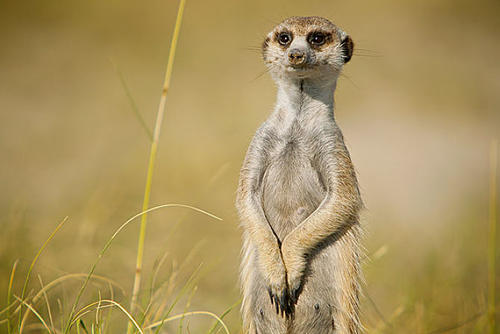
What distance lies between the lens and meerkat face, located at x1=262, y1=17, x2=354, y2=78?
8.35 feet

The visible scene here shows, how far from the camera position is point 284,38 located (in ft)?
8.89

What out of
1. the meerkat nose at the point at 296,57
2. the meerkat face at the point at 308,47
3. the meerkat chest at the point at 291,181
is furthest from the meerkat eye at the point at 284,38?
the meerkat chest at the point at 291,181

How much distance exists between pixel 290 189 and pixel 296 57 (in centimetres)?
59

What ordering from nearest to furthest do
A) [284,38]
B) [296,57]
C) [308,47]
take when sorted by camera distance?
[296,57], [308,47], [284,38]

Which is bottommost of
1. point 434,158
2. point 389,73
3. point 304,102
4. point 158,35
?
point 434,158

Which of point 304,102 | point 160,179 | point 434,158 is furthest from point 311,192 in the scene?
point 434,158

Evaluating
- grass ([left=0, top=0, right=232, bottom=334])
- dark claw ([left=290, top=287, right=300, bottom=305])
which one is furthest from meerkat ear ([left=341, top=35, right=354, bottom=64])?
dark claw ([left=290, top=287, right=300, bottom=305])

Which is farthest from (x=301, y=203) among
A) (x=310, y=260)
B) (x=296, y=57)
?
(x=296, y=57)

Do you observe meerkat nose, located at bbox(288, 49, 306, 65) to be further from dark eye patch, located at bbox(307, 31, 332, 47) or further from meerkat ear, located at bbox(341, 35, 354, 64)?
meerkat ear, located at bbox(341, 35, 354, 64)

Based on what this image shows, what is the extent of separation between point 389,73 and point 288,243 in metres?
7.92

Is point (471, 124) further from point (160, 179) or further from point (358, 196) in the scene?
point (358, 196)

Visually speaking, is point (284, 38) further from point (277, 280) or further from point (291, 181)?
point (277, 280)

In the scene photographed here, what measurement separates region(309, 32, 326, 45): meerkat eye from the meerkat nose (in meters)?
0.22

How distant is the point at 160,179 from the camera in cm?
658
